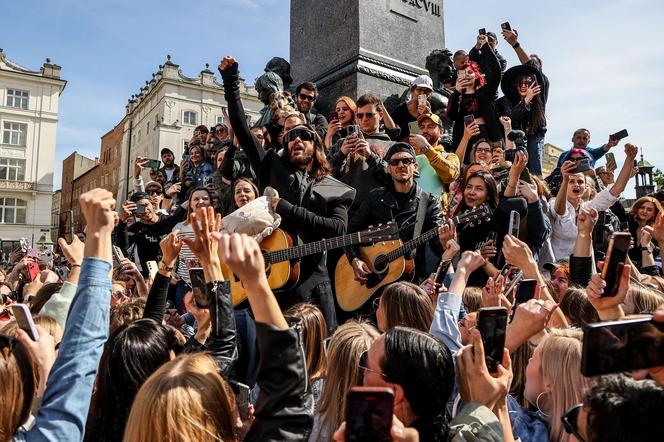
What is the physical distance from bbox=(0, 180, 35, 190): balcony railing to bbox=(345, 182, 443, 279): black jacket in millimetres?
55070

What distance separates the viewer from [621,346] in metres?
1.13

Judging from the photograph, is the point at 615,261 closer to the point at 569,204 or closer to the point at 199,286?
the point at 199,286

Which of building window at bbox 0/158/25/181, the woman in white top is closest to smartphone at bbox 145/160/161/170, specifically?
the woman in white top

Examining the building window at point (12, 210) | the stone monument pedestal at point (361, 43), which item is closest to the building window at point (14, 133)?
the building window at point (12, 210)

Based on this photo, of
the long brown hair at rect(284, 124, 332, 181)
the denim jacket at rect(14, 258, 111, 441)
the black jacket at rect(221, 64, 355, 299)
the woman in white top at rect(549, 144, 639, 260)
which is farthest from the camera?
the woman in white top at rect(549, 144, 639, 260)

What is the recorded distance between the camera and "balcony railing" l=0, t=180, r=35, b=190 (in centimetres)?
5069

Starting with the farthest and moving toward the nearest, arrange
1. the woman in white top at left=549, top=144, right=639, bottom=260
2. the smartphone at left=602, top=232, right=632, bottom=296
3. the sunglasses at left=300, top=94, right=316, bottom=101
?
the sunglasses at left=300, top=94, right=316, bottom=101 → the woman in white top at left=549, top=144, right=639, bottom=260 → the smartphone at left=602, top=232, right=632, bottom=296

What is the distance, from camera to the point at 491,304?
9.61 ft

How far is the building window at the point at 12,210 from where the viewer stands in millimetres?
51875

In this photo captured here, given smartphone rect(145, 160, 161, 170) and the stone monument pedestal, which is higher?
the stone monument pedestal

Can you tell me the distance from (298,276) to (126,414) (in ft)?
7.58

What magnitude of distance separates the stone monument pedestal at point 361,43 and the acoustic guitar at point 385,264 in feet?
11.3

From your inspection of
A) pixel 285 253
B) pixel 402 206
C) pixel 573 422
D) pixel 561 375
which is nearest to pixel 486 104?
pixel 402 206

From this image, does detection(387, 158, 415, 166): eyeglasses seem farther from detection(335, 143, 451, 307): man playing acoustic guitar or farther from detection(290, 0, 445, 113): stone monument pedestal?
detection(290, 0, 445, 113): stone monument pedestal
